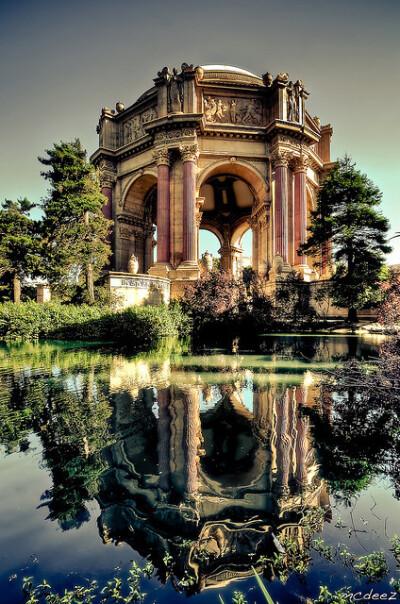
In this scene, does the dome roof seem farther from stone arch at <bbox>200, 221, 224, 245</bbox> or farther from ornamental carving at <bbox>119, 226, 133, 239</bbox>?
stone arch at <bbox>200, 221, 224, 245</bbox>

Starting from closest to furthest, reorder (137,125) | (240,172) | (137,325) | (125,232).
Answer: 1. (137,325)
2. (240,172)
3. (137,125)
4. (125,232)

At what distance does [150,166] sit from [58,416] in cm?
1976

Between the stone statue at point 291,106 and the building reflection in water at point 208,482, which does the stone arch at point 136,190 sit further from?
the building reflection in water at point 208,482

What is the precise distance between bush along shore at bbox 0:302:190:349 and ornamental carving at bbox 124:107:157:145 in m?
14.4

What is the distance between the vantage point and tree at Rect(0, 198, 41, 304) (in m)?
18.1

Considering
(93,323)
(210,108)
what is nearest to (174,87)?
(210,108)

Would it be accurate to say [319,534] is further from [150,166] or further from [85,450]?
[150,166]

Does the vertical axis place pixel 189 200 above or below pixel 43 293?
above

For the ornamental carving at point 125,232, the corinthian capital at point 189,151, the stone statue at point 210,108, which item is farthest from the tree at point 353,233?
the ornamental carving at point 125,232

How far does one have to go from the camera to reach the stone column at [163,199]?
17.9 meters

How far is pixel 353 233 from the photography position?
13961 mm

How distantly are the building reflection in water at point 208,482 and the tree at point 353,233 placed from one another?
1152 cm

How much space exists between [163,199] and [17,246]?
9.87m

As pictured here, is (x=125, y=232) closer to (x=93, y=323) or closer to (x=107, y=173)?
(x=107, y=173)
